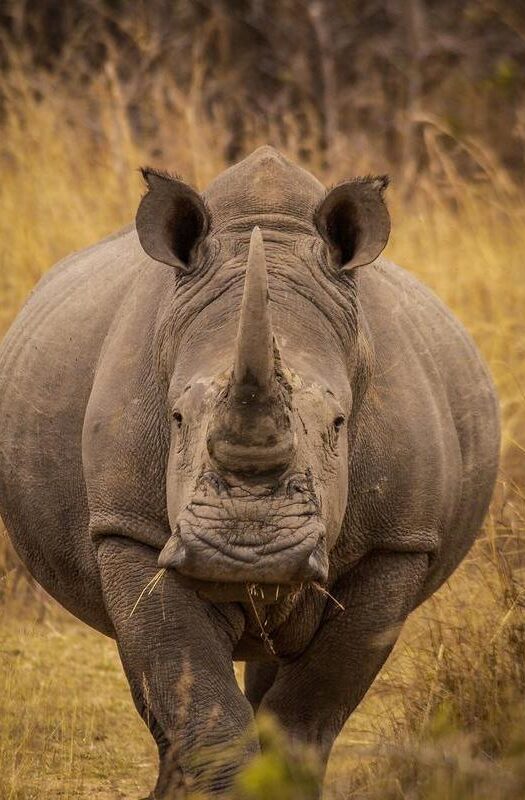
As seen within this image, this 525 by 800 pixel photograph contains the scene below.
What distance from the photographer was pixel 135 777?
18.5ft

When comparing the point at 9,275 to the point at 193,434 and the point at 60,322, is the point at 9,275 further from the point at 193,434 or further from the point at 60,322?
the point at 193,434

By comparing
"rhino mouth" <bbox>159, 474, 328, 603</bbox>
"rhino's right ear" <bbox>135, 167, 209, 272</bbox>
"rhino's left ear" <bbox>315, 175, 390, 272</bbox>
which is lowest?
"rhino mouth" <bbox>159, 474, 328, 603</bbox>

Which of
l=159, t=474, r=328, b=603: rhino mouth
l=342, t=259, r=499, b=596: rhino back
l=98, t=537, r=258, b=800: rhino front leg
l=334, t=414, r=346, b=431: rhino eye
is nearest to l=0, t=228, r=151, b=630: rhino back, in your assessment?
l=98, t=537, r=258, b=800: rhino front leg

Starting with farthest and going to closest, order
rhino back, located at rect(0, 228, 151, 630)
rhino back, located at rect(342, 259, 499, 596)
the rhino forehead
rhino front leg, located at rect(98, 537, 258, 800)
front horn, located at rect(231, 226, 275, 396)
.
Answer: rhino back, located at rect(0, 228, 151, 630), rhino back, located at rect(342, 259, 499, 596), the rhino forehead, rhino front leg, located at rect(98, 537, 258, 800), front horn, located at rect(231, 226, 275, 396)

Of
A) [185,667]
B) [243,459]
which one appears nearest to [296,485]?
[243,459]

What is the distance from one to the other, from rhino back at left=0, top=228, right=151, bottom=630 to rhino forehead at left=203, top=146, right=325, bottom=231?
24.3 inches

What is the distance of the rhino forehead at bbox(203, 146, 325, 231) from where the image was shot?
4293mm

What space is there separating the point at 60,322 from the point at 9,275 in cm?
368

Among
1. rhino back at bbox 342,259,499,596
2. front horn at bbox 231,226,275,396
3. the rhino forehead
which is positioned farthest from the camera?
rhino back at bbox 342,259,499,596

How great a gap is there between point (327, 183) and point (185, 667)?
5949 mm

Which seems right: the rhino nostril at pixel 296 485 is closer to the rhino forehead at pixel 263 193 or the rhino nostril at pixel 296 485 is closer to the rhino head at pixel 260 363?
the rhino head at pixel 260 363

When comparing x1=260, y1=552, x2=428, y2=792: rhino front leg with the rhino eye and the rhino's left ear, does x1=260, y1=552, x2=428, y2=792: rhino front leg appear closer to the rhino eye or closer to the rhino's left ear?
the rhino eye

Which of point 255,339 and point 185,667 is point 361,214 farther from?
point 185,667

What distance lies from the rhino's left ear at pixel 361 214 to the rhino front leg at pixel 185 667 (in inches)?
35.8
